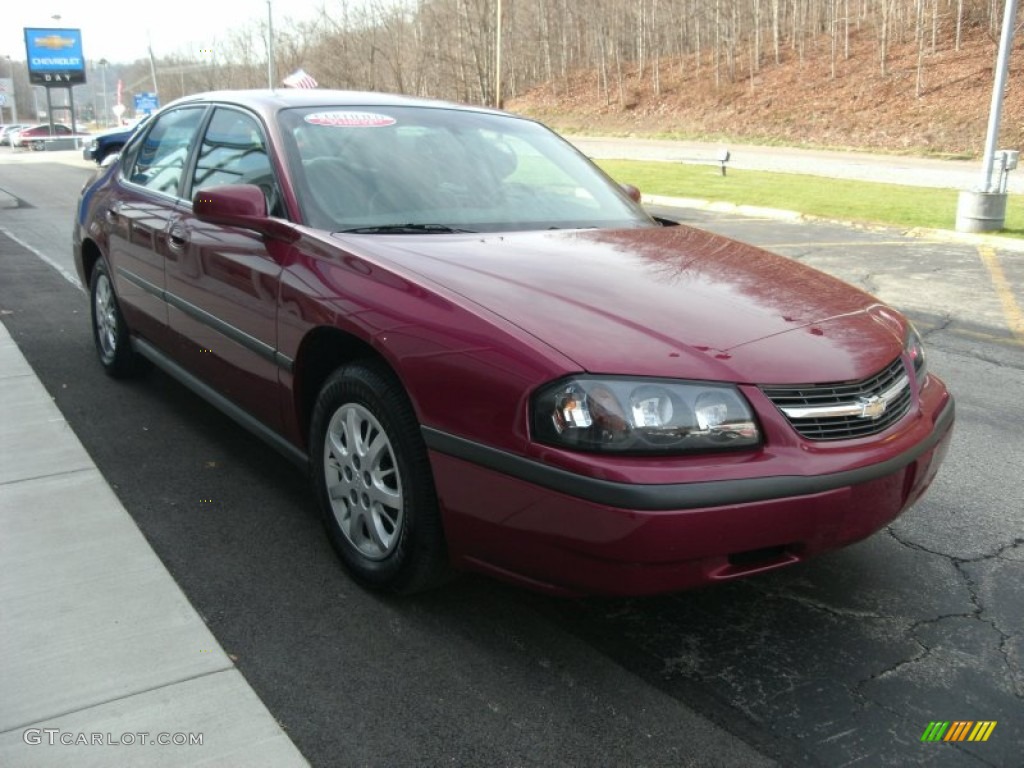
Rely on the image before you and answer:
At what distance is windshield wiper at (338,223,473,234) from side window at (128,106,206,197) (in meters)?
1.49

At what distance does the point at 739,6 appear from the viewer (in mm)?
45562

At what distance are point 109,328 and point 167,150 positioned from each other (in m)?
1.22

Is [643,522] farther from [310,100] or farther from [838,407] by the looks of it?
[310,100]

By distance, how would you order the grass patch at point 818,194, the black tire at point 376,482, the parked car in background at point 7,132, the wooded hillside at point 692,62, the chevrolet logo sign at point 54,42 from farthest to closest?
1. the chevrolet logo sign at point 54,42
2. the parked car in background at point 7,132
3. the wooded hillside at point 692,62
4. the grass patch at point 818,194
5. the black tire at point 376,482

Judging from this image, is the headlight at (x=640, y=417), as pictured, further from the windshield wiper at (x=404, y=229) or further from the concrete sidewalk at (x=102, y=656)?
the windshield wiper at (x=404, y=229)

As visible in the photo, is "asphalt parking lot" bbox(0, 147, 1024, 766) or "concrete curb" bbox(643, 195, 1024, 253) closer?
"asphalt parking lot" bbox(0, 147, 1024, 766)

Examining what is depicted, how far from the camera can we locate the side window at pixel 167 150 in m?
4.49

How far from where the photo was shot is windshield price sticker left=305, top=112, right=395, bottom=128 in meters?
3.79

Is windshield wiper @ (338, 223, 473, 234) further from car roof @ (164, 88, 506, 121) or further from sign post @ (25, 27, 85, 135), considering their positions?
sign post @ (25, 27, 85, 135)

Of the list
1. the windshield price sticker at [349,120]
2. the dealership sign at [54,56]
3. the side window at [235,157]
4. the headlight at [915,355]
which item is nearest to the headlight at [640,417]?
the headlight at [915,355]

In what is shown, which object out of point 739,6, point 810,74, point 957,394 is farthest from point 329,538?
point 739,6

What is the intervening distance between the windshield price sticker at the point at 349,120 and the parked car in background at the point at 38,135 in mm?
52773

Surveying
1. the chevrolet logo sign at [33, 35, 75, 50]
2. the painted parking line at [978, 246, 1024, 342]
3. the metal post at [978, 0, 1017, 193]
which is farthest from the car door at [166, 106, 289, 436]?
the chevrolet logo sign at [33, 35, 75, 50]

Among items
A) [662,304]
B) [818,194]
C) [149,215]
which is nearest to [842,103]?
[818,194]
